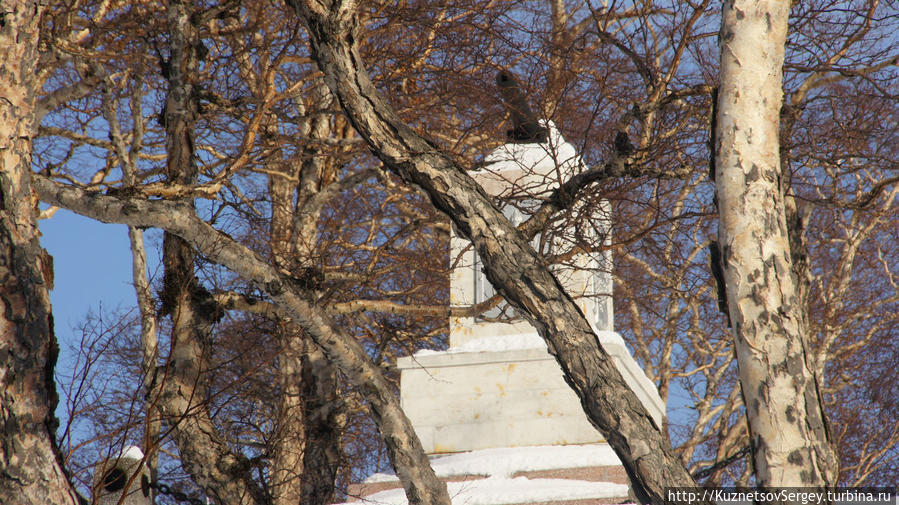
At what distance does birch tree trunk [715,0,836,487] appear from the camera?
3045 millimetres

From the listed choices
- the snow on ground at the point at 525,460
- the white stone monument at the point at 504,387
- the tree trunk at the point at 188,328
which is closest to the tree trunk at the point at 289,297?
the tree trunk at the point at 188,328

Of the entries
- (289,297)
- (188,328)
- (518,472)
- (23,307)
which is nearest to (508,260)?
(289,297)

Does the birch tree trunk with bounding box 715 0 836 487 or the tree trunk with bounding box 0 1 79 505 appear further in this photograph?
the tree trunk with bounding box 0 1 79 505

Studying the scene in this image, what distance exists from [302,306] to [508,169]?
8.76ft

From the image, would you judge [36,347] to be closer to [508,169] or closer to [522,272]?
[522,272]

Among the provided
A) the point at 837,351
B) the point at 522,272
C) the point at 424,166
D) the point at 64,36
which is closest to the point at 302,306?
the point at 424,166

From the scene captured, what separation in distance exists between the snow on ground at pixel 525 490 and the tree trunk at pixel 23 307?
9.85 feet

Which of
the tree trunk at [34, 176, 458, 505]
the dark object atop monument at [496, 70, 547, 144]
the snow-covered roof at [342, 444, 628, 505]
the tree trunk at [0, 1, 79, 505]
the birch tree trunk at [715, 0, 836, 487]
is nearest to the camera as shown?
the birch tree trunk at [715, 0, 836, 487]

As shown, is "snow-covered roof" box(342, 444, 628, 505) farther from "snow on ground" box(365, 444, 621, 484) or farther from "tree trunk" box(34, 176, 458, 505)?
"tree trunk" box(34, 176, 458, 505)

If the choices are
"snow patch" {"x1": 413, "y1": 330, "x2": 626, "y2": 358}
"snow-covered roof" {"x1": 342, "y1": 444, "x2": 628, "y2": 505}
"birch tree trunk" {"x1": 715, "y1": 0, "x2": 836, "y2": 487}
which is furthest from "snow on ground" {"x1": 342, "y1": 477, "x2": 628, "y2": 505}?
"birch tree trunk" {"x1": 715, "y1": 0, "x2": 836, "y2": 487}

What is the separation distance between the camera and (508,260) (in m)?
3.86

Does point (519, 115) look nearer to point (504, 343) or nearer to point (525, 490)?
point (504, 343)

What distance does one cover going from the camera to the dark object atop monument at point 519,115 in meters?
6.14

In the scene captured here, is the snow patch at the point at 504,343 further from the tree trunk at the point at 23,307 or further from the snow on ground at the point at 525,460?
the tree trunk at the point at 23,307
